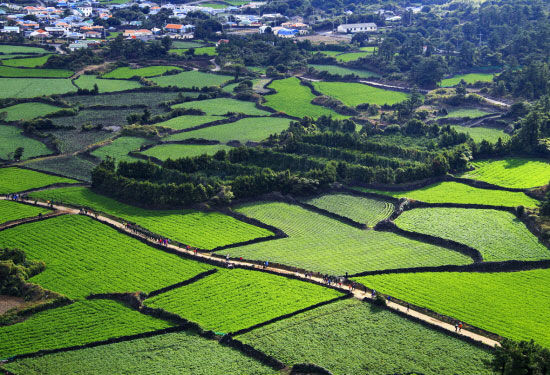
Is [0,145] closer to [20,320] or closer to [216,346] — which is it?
[20,320]

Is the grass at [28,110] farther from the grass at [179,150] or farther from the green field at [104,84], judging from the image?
the grass at [179,150]

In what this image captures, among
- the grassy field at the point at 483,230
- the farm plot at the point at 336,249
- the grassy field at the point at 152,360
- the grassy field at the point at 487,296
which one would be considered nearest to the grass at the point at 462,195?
the grassy field at the point at 483,230

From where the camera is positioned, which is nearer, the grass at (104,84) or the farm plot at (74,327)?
the farm plot at (74,327)

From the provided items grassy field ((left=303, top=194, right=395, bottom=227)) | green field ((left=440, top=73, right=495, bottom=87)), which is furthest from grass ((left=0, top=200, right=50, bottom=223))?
green field ((left=440, top=73, right=495, bottom=87))

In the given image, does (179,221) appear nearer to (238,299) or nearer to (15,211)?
(15,211)

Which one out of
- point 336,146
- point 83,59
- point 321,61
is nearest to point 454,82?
point 321,61

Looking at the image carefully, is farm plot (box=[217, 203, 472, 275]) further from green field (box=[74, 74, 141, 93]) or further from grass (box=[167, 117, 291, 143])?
green field (box=[74, 74, 141, 93])
